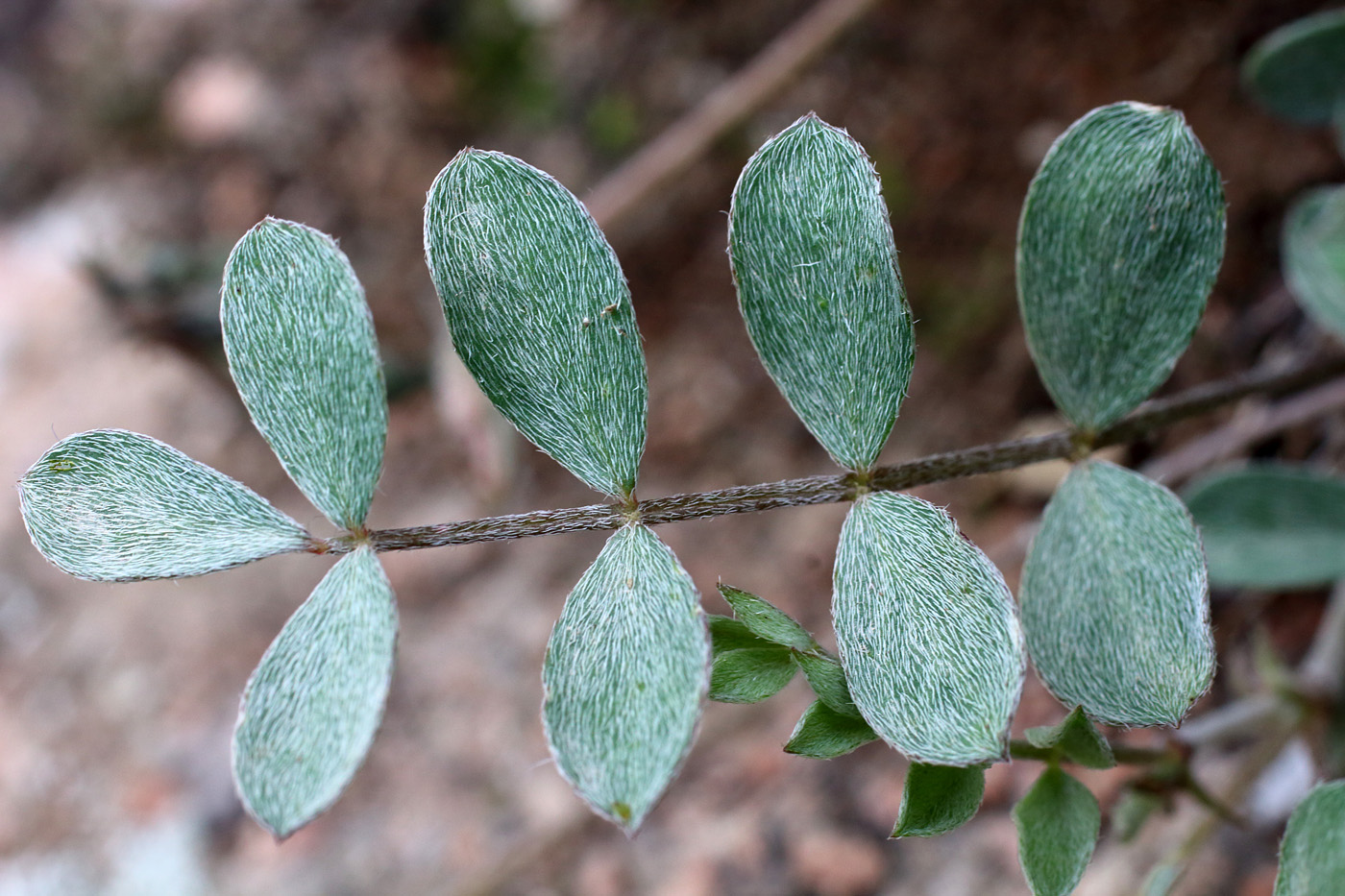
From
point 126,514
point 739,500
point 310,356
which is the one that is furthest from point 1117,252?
point 126,514

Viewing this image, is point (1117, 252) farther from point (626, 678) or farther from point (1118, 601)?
point (626, 678)

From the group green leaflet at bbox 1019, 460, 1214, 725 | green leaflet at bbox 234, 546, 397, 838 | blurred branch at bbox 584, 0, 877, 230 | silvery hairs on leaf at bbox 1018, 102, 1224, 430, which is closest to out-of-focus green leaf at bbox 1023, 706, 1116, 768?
green leaflet at bbox 1019, 460, 1214, 725

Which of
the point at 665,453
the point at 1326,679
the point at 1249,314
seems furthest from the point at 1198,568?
the point at 665,453

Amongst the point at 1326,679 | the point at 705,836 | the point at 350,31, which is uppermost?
the point at 350,31

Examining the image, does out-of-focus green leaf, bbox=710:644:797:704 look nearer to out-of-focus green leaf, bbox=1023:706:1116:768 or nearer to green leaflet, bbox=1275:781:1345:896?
out-of-focus green leaf, bbox=1023:706:1116:768

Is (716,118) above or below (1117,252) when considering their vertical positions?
below

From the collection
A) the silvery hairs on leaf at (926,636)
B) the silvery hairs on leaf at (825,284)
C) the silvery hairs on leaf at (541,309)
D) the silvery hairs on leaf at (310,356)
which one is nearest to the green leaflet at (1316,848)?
the silvery hairs on leaf at (926,636)

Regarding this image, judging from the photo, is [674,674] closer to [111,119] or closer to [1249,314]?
[1249,314]
